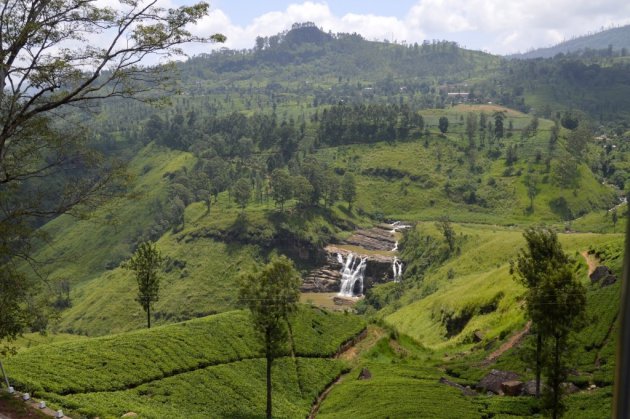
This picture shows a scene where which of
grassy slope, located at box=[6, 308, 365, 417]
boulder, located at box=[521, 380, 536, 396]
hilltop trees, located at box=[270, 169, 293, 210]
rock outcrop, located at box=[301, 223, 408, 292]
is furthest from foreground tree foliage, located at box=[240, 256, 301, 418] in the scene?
hilltop trees, located at box=[270, 169, 293, 210]

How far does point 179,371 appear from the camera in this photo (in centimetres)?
4416

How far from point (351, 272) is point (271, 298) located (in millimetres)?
91290

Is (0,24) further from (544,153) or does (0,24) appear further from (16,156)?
(544,153)

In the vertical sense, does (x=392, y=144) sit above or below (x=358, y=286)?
above

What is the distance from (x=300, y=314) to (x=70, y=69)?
157 feet

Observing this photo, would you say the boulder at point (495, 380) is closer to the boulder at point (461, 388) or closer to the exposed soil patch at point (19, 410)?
the boulder at point (461, 388)

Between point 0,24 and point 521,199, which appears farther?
point 521,199

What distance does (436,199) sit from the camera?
15688 centimetres

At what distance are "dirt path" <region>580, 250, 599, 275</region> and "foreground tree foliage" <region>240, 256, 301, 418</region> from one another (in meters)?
37.7

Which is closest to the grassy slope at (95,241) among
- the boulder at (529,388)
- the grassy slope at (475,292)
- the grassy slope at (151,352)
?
the grassy slope at (475,292)

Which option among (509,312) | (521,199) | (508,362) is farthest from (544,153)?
(508,362)

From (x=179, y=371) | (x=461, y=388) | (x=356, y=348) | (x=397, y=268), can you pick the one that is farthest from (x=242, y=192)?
(x=461, y=388)

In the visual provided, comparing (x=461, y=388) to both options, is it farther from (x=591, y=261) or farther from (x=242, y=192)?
(x=242, y=192)

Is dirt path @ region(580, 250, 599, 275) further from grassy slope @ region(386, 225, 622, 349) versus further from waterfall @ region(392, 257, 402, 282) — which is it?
waterfall @ region(392, 257, 402, 282)
